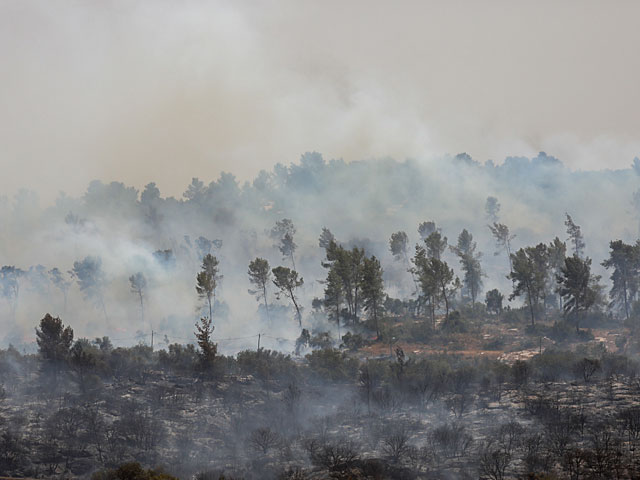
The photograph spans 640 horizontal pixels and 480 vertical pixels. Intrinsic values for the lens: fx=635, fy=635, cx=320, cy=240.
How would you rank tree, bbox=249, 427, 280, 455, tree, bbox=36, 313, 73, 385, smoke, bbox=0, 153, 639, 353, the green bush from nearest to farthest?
tree, bbox=249, 427, 280, 455 → tree, bbox=36, 313, 73, 385 → the green bush → smoke, bbox=0, 153, 639, 353

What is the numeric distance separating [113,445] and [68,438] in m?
3.70

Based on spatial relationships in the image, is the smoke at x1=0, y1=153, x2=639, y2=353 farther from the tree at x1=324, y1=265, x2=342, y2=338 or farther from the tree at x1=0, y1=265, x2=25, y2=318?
the tree at x1=324, y1=265, x2=342, y2=338

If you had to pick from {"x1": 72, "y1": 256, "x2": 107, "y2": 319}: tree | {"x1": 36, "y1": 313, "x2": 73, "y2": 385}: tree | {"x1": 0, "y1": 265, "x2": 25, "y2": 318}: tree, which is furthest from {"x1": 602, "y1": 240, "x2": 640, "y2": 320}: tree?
{"x1": 0, "y1": 265, "x2": 25, "y2": 318}: tree

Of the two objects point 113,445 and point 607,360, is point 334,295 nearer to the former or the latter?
point 607,360

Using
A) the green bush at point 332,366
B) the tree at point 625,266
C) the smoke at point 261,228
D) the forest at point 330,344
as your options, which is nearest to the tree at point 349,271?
the forest at point 330,344

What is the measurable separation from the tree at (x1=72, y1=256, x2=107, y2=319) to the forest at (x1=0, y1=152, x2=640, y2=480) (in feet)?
2.37

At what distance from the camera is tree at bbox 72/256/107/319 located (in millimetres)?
123812

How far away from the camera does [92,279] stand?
124 metres

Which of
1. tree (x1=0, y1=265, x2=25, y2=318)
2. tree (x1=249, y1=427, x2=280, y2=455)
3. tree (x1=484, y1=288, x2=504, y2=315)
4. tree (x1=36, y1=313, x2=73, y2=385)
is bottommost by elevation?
tree (x1=249, y1=427, x2=280, y2=455)

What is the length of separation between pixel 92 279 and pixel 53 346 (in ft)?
212

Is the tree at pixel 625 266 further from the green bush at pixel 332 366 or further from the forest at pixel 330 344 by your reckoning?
the green bush at pixel 332 366

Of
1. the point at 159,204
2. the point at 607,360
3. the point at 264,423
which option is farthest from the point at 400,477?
the point at 159,204

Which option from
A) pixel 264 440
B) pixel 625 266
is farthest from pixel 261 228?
pixel 264 440

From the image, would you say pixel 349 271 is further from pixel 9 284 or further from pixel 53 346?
pixel 9 284
